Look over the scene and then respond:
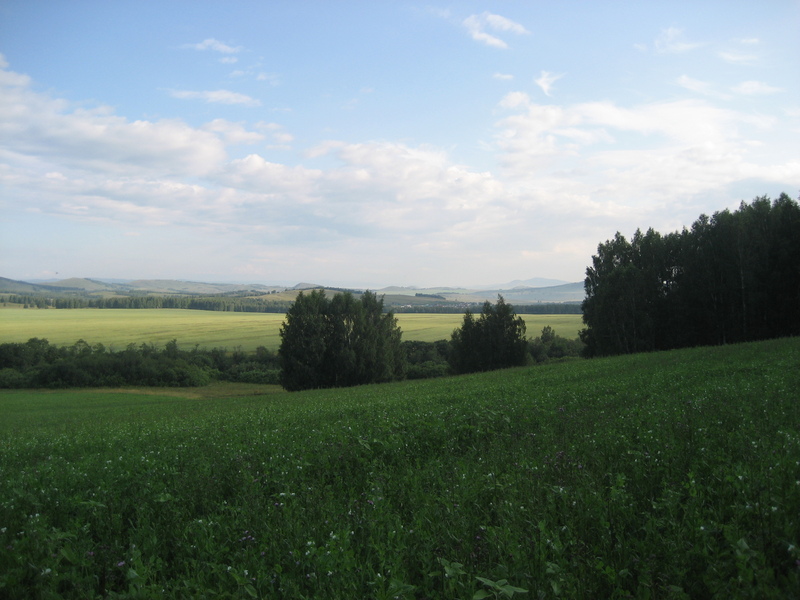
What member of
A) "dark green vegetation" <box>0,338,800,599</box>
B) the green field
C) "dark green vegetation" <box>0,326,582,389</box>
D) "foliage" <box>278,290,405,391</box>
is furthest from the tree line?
"dark green vegetation" <box>0,338,800,599</box>

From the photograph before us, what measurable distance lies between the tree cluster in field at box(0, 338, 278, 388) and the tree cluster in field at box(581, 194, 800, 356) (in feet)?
174

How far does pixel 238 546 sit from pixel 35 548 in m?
1.96

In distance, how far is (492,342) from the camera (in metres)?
59.0

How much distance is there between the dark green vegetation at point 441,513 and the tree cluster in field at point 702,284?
38300 mm

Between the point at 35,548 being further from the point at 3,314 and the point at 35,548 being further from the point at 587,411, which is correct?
the point at 3,314

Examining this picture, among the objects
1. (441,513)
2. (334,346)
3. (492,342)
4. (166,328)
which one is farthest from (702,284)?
(166,328)

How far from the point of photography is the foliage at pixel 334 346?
56.1 m

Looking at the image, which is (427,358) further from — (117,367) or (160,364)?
(117,367)

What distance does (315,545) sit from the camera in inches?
183

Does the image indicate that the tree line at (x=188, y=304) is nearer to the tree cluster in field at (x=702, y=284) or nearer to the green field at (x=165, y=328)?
the green field at (x=165, y=328)

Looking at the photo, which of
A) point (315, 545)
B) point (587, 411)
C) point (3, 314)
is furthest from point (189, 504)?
point (3, 314)

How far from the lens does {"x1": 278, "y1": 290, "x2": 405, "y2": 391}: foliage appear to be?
5606 centimetres

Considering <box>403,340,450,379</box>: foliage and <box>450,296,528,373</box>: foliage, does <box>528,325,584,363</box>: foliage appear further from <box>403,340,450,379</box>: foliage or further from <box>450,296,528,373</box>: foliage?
<box>450,296,528,373</box>: foliage

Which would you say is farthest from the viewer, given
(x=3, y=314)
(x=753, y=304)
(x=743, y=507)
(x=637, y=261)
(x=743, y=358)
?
(x=3, y=314)
